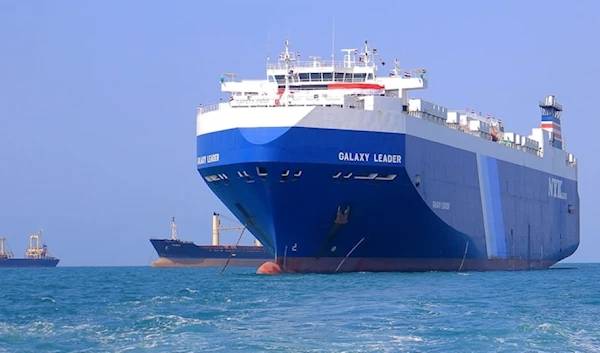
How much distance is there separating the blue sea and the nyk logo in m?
30.0

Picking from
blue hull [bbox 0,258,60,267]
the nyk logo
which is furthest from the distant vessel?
the nyk logo

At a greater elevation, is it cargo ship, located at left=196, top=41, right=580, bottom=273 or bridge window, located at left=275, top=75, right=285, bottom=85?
bridge window, located at left=275, top=75, right=285, bottom=85

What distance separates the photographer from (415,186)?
44.4m

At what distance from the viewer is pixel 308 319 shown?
23844mm

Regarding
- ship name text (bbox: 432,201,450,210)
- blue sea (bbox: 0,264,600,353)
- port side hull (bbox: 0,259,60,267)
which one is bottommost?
blue sea (bbox: 0,264,600,353)

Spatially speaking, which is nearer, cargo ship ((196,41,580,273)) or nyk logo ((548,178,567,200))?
cargo ship ((196,41,580,273))

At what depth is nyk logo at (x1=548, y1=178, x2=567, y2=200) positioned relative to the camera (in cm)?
6456

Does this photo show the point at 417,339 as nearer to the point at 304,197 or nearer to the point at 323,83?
the point at 304,197

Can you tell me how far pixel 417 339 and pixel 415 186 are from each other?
23.6 meters

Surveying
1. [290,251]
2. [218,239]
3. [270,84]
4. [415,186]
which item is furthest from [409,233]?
[218,239]

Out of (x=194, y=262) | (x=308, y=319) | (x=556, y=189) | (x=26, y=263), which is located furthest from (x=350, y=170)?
(x=26, y=263)

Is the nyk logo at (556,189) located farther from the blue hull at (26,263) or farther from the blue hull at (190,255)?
the blue hull at (26,263)

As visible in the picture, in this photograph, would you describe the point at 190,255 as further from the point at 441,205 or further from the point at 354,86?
the point at 354,86

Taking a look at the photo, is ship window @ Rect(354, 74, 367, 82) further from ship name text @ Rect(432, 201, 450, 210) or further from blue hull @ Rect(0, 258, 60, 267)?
blue hull @ Rect(0, 258, 60, 267)
